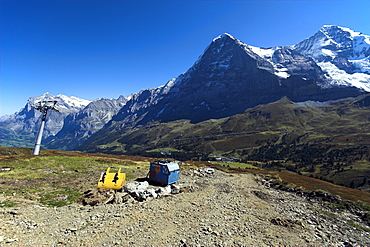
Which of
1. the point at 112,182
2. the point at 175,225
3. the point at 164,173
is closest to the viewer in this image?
the point at 175,225

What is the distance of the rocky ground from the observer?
13211 mm

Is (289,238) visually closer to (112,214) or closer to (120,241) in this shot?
(120,241)

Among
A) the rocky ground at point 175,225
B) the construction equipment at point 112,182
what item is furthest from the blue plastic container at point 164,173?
the rocky ground at point 175,225

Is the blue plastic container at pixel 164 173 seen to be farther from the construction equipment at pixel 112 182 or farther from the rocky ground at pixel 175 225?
the rocky ground at pixel 175 225

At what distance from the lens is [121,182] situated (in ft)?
86.0

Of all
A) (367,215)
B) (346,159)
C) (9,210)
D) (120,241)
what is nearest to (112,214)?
(120,241)

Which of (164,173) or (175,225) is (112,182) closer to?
(164,173)

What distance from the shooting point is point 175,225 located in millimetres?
15859

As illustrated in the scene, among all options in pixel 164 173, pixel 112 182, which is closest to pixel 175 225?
pixel 112 182

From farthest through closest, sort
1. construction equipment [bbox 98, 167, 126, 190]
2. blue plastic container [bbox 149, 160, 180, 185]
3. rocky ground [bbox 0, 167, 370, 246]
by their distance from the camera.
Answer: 1. blue plastic container [bbox 149, 160, 180, 185]
2. construction equipment [bbox 98, 167, 126, 190]
3. rocky ground [bbox 0, 167, 370, 246]

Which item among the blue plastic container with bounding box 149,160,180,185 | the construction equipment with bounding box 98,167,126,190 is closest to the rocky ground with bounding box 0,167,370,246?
the construction equipment with bounding box 98,167,126,190

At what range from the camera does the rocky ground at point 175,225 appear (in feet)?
43.3

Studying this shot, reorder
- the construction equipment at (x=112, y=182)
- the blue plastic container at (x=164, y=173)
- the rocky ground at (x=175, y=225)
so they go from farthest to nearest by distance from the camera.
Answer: the blue plastic container at (x=164, y=173)
the construction equipment at (x=112, y=182)
the rocky ground at (x=175, y=225)

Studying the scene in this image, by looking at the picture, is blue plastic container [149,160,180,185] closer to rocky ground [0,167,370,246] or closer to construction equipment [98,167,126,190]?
construction equipment [98,167,126,190]
